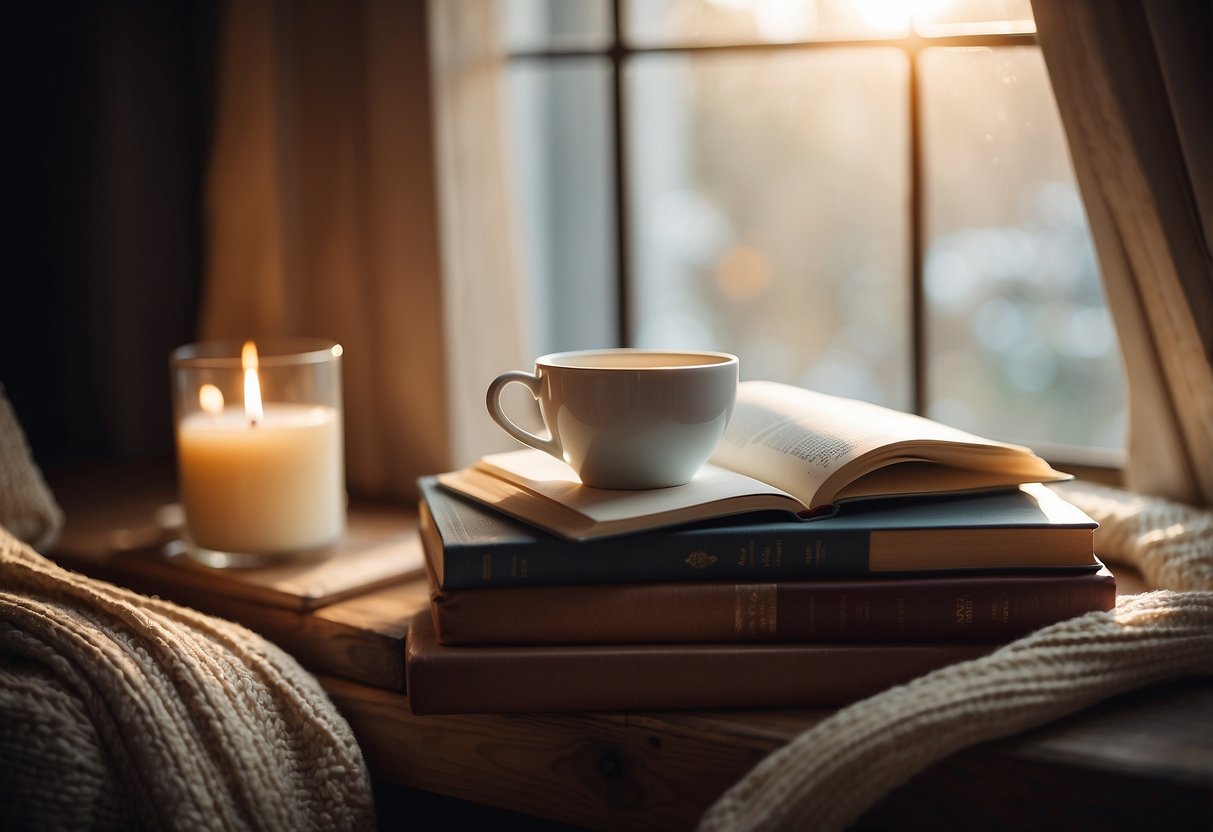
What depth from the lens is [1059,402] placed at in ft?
5.20

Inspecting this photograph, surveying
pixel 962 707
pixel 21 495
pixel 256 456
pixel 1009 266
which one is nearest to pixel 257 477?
pixel 256 456

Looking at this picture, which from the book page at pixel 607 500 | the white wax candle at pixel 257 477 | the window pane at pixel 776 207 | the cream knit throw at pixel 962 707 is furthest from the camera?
the window pane at pixel 776 207

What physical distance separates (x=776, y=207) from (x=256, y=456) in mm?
980

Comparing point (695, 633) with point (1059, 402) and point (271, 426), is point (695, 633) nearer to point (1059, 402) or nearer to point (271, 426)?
point (271, 426)

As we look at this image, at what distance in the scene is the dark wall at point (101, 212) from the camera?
127 centimetres

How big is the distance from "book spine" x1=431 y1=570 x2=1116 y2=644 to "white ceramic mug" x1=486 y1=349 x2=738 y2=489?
0.09 metres

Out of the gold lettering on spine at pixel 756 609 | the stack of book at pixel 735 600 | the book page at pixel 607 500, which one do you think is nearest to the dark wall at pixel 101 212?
the book page at pixel 607 500

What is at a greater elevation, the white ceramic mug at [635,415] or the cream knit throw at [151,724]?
the white ceramic mug at [635,415]

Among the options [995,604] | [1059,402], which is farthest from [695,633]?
[1059,402]

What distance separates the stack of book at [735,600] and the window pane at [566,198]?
0.52m

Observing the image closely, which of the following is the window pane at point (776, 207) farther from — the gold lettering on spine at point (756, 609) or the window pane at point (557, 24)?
the gold lettering on spine at point (756, 609)

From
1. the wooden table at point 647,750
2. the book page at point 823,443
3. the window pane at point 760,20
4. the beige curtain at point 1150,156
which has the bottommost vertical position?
the wooden table at point 647,750

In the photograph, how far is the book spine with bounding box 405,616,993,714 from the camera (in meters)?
0.72

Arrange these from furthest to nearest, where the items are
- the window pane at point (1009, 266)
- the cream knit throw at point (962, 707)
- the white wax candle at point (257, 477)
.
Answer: the window pane at point (1009, 266) → the white wax candle at point (257, 477) → the cream knit throw at point (962, 707)
